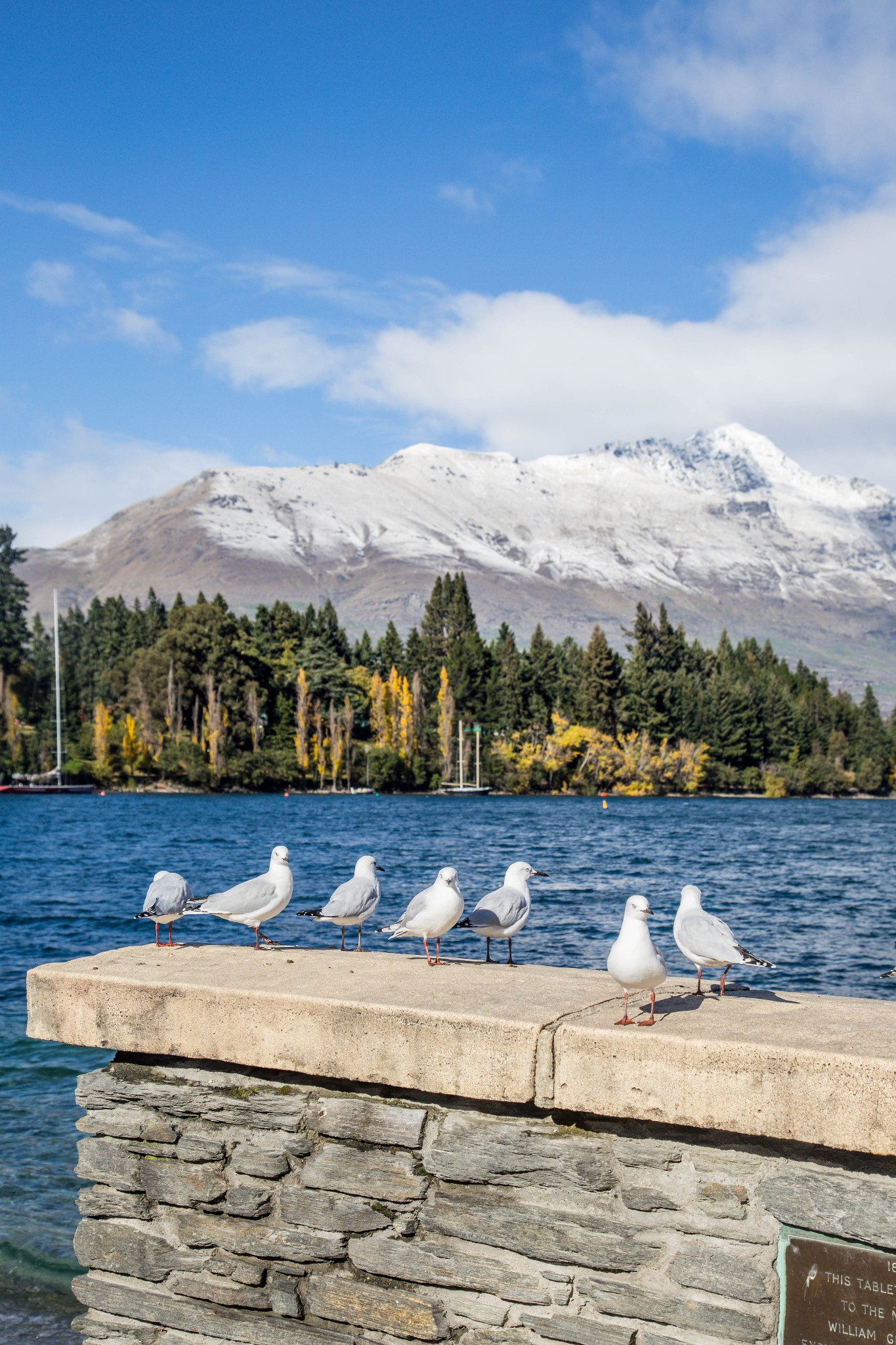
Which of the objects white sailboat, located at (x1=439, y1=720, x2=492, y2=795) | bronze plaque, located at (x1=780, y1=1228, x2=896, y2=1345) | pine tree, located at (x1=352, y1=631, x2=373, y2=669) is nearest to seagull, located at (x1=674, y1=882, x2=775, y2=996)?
bronze plaque, located at (x1=780, y1=1228, x2=896, y2=1345)

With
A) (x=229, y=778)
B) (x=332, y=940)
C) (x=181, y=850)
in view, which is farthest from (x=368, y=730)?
(x=332, y=940)

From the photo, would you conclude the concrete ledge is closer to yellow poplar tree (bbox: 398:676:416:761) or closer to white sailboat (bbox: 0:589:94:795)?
white sailboat (bbox: 0:589:94:795)

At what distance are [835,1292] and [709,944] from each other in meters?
1.86

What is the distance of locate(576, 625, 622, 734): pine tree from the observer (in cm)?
11162

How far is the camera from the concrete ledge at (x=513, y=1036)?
10.6 feet

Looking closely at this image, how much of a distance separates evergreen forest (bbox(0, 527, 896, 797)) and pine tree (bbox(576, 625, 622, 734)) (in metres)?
0.20

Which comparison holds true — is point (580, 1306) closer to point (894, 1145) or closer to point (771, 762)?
point (894, 1145)

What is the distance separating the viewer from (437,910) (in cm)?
530

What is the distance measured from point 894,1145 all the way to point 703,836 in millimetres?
48152

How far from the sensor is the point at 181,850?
125ft

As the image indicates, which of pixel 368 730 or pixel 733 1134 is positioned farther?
pixel 368 730

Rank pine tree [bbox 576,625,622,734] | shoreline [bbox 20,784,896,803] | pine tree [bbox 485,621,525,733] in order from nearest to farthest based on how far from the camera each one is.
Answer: shoreline [bbox 20,784,896,803] → pine tree [bbox 576,625,622,734] → pine tree [bbox 485,621,525,733]

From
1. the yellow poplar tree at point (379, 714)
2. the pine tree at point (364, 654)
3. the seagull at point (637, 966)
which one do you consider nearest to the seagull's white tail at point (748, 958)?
the seagull at point (637, 966)

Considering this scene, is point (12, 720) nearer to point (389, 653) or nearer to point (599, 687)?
point (389, 653)
